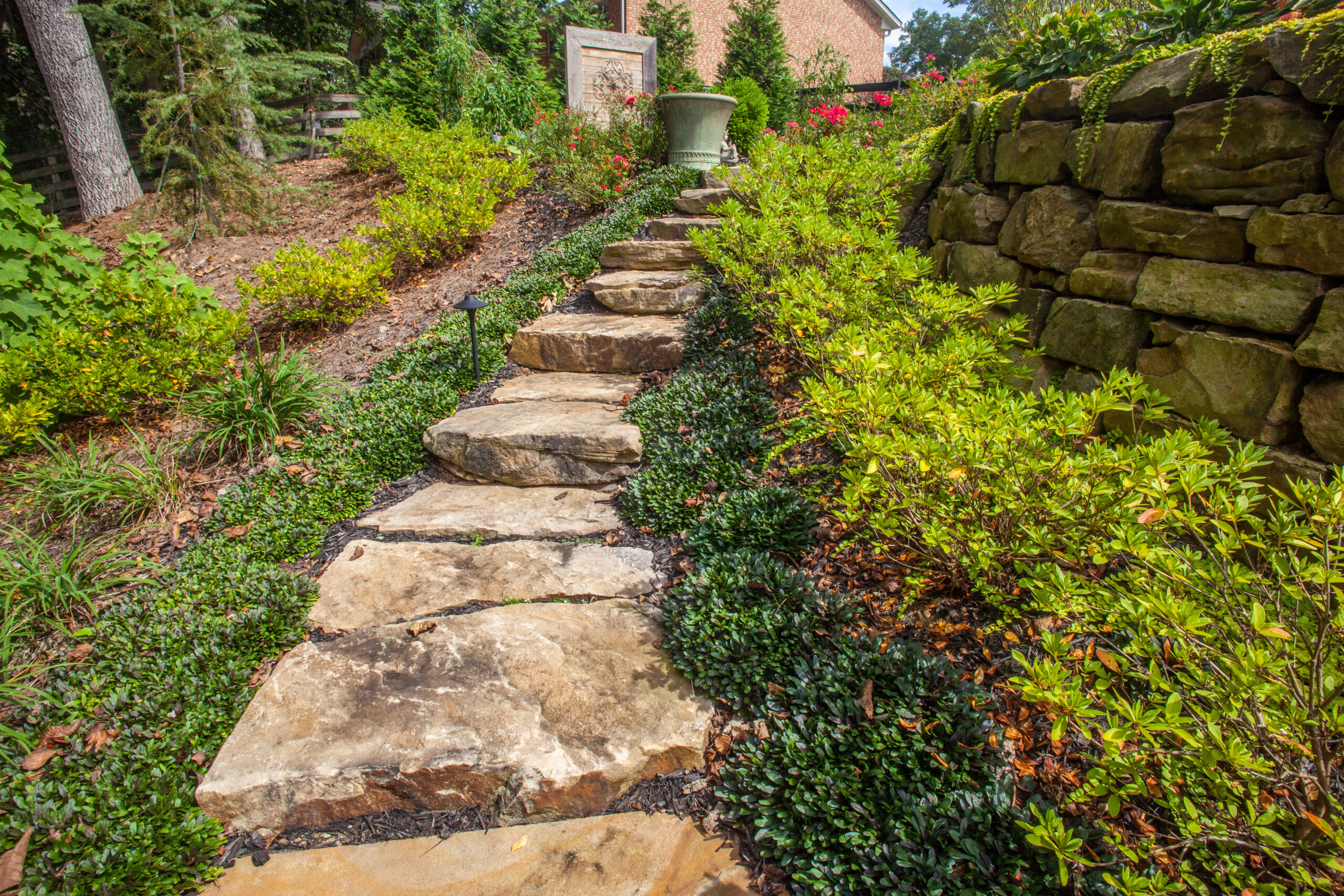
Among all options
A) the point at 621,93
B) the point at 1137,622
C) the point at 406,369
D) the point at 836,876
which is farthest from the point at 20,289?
the point at 621,93

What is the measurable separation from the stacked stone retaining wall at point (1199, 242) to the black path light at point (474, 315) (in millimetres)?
3300

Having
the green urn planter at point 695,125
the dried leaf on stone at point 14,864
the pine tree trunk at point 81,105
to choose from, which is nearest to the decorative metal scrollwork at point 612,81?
the green urn planter at point 695,125

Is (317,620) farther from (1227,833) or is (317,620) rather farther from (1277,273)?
(1277,273)

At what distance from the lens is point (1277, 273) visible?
226 centimetres

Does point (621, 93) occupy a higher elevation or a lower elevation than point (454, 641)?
higher

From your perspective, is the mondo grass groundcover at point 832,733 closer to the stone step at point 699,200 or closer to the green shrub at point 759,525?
the green shrub at point 759,525

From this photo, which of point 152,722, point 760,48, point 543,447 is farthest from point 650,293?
point 760,48

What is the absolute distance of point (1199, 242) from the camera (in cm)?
250

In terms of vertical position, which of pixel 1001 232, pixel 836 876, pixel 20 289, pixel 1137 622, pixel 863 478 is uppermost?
pixel 1001 232

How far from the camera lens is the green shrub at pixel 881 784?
155 centimetres

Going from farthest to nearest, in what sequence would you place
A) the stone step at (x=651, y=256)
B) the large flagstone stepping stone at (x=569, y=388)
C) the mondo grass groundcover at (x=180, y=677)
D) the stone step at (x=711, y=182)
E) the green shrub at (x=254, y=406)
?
the stone step at (x=711, y=182) < the stone step at (x=651, y=256) < the large flagstone stepping stone at (x=569, y=388) < the green shrub at (x=254, y=406) < the mondo grass groundcover at (x=180, y=677)

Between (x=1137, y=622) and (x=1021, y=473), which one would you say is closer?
(x=1137, y=622)

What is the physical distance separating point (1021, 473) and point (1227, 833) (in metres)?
0.91

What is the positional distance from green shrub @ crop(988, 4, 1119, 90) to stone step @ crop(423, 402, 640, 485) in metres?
3.06
